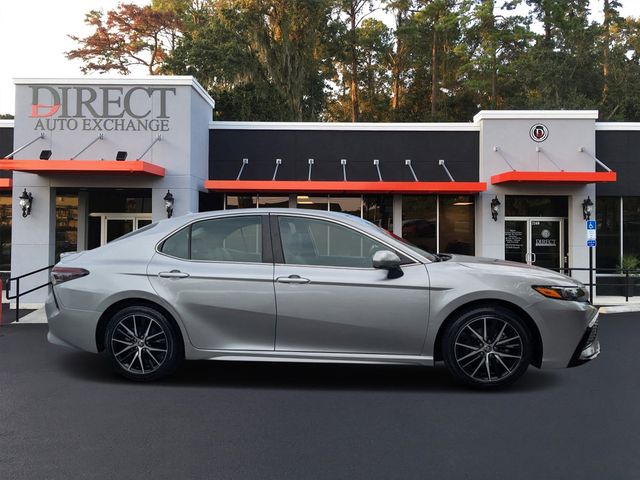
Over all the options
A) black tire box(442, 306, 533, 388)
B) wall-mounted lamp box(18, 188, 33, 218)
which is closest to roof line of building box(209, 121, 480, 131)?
wall-mounted lamp box(18, 188, 33, 218)

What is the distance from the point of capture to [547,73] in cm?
3081

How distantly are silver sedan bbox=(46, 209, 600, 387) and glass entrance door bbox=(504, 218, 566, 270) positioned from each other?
11.7 m

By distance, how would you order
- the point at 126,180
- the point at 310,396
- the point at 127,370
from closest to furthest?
the point at 310,396 → the point at 127,370 → the point at 126,180

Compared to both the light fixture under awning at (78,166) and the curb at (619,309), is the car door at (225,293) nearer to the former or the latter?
the light fixture under awning at (78,166)

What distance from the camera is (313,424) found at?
4633 mm

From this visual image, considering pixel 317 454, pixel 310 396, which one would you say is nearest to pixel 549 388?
pixel 310 396

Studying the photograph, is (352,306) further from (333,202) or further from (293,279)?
(333,202)

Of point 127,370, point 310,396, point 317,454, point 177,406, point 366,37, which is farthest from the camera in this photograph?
point 366,37

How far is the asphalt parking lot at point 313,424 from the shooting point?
381 cm

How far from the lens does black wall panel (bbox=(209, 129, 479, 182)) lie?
16.8 m

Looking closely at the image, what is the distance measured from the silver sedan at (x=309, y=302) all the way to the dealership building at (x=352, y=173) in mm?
8725

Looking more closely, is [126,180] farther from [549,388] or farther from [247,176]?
[549,388]

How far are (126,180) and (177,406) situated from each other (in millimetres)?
10444

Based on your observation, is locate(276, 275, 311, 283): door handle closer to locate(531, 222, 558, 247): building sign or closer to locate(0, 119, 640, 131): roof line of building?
locate(0, 119, 640, 131): roof line of building
